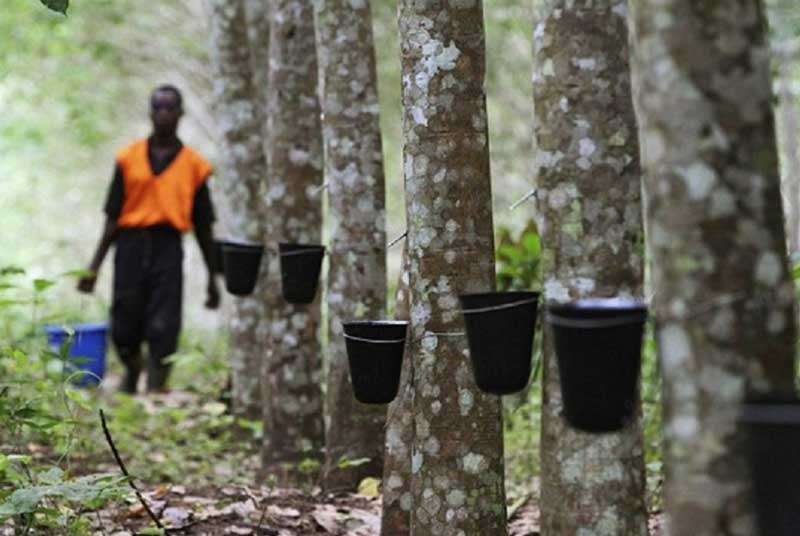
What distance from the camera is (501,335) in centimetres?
362

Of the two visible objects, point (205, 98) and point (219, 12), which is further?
point (205, 98)

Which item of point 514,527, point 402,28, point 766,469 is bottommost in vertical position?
point 514,527

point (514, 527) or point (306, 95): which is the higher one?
point (306, 95)

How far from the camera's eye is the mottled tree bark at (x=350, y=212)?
6.09m

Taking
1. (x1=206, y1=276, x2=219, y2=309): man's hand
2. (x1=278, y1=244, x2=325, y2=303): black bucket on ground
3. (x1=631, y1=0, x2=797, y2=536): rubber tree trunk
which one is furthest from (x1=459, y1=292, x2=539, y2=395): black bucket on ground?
(x1=206, y1=276, x2=219, y2=309): man's hand

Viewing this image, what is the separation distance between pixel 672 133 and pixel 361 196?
11.6 ft

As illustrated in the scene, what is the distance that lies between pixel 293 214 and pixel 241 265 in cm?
43

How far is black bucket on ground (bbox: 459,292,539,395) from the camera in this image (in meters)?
3.61

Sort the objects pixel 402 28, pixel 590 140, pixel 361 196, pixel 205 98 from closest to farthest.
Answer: pixel 590 140
pixel 402 28
pixel 361 196
pixel 205 98

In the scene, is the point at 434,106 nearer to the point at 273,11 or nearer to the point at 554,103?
the point at 554,103

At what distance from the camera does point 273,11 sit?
7223mm

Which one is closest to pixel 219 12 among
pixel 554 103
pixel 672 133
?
pixel 554 103

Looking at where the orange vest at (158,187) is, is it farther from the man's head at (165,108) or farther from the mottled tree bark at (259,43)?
the mottled tree bark at (259,43)

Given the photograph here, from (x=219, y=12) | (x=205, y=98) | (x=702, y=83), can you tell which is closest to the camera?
(x=702, y=83)
